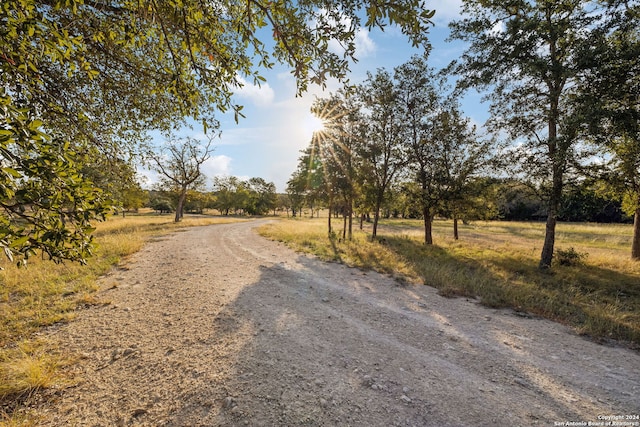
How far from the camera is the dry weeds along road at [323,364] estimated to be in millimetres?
3055

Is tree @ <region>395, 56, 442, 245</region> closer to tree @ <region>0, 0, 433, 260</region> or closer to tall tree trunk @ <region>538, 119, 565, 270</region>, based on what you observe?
tall tree trunk @ <region>538, 119, 565, 270</region>

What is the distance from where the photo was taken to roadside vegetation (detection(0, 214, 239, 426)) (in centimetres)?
317

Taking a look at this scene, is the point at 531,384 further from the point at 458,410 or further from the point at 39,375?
the point at 39,375

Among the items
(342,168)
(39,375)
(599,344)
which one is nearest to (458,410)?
(599,344)

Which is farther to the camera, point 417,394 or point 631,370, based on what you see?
point 631,370

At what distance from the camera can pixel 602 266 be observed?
1499cm

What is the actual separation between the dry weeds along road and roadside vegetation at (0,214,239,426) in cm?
30

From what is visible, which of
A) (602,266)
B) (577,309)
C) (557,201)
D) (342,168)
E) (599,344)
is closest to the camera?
(599,344)

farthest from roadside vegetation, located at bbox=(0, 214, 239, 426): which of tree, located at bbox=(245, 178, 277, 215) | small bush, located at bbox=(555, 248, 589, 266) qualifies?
tree, located at bbox=(245, 178, 277, 215)

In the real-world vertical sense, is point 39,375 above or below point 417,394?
above

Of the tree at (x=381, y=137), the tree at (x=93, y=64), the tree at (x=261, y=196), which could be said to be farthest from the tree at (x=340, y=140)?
the tree at (x=261, y=196)

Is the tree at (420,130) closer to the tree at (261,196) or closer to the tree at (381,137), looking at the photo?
the tree at (381,137)

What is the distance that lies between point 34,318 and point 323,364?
611 cm

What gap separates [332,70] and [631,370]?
7.01 m
